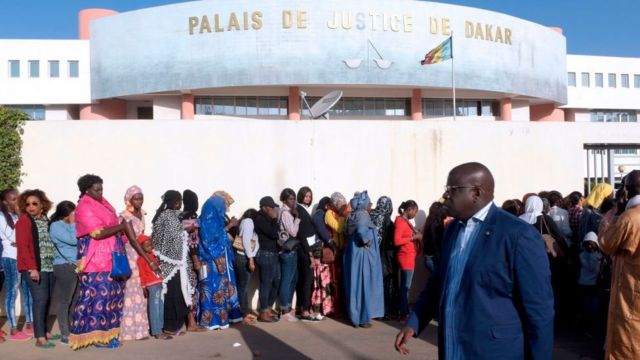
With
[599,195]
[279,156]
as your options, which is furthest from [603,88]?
[279,156]

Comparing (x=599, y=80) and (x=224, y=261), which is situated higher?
(x=599, y=80)

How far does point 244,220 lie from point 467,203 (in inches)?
195

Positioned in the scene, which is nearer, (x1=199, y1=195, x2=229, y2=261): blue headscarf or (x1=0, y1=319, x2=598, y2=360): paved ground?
(x1=0, y1=319, x2=598, y2=360): paved ground

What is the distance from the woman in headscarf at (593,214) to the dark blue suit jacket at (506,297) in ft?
12.6

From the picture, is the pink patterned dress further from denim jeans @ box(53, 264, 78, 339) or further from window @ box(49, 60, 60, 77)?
window @ box(49, 60, 60, 77)

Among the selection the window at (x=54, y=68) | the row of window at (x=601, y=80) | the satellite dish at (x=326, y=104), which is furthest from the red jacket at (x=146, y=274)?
the row of window at (x=601, y=80)

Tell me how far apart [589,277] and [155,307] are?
15.7 feet

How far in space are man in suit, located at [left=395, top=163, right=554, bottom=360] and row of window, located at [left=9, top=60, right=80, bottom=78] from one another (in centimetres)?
3582

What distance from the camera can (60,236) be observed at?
6.78 metres

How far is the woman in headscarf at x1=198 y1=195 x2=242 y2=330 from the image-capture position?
7.34 metres

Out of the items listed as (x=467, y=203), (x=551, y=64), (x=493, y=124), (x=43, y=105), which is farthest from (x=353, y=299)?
(x=43, y=105)

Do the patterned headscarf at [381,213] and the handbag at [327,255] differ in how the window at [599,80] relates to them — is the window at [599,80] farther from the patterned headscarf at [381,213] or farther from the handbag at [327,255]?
the handbag at [327,255]

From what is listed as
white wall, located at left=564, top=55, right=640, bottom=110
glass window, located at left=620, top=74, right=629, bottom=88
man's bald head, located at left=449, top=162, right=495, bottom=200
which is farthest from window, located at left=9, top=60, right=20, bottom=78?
glass window, located at left=620, top=74, right=629, bottom=88

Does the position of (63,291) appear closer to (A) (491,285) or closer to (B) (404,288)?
(B) (404,288)
